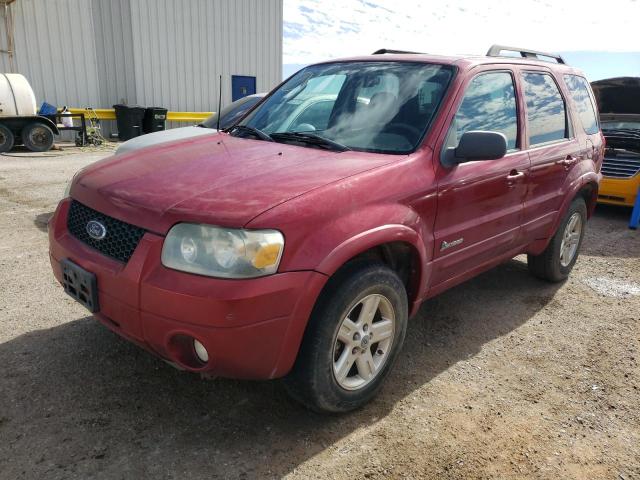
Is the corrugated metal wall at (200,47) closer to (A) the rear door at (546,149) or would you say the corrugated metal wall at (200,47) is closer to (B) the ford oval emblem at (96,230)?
(A) the rear door at (546,149)

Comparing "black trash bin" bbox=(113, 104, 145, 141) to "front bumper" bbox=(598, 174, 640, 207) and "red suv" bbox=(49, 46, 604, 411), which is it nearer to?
"front bumper" bbox=(598, 174, 640, 207)

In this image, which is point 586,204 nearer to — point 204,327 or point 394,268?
point 394,268

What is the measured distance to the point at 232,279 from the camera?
7.06 ft

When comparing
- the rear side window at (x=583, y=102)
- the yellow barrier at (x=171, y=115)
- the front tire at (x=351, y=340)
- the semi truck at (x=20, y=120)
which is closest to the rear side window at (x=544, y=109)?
the rear side window at (x=583, y=102)

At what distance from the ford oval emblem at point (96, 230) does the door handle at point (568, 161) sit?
131 inches

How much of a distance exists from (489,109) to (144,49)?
1585 cm

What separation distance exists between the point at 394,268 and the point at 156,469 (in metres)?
1.57

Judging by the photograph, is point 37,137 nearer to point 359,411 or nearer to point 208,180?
point 208,180

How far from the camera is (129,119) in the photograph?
15758 mm

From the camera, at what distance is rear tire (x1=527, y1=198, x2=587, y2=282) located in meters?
4.54

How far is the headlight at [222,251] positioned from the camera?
217cm

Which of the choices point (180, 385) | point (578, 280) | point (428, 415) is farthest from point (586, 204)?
point (180, 385)

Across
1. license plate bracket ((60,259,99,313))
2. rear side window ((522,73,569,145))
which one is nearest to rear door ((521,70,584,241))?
rear side window ((522,73,569,145))

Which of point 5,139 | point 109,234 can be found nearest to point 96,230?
point 109,234
